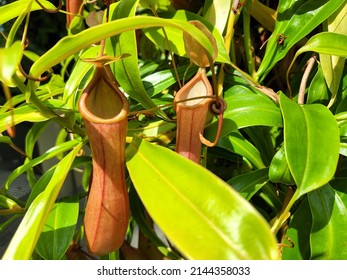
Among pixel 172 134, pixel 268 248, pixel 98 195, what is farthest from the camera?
pixel 172 134

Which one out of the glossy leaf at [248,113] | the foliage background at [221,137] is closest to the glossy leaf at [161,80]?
the foliage background at [221,137]

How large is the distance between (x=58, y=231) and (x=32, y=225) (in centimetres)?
18

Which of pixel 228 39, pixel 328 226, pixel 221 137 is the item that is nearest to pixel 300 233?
pixel 328 226

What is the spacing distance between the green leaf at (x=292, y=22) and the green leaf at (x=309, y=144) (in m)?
0.11

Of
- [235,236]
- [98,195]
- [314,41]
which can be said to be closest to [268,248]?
[235,236]

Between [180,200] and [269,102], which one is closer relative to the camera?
[180,200]

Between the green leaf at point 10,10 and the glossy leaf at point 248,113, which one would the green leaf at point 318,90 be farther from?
the green leaf at point 10,10

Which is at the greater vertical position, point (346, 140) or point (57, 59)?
point (57, 59)

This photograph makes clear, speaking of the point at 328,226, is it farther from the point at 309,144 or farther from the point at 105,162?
the point at 105,162

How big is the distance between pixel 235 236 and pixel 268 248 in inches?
1.1

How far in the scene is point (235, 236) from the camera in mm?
310

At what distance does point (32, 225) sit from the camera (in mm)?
369

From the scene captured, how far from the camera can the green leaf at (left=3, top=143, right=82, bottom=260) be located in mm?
343

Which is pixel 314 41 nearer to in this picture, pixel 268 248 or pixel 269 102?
pixel 269 102
